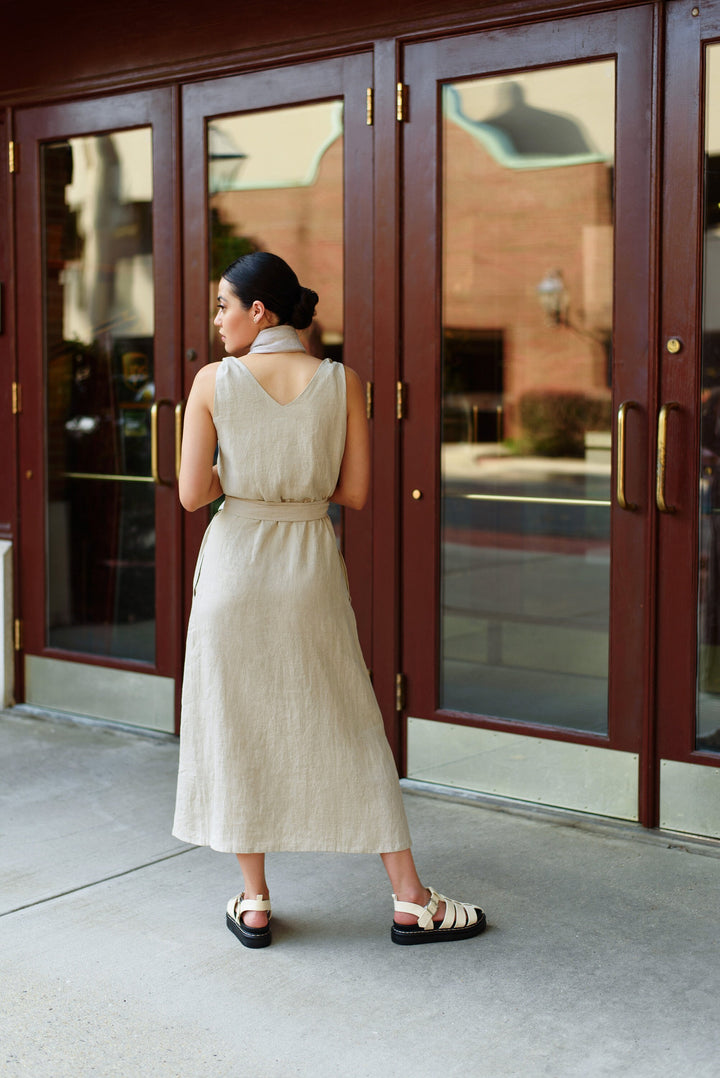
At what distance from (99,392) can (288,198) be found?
116 centimetres

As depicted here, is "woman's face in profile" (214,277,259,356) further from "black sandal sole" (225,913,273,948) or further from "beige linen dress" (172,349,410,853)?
Answer: "black sandal sole" (225,913,273,948)

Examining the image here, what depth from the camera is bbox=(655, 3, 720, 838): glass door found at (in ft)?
11.6

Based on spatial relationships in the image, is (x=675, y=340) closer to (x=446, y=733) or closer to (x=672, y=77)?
(x=672, y=77)

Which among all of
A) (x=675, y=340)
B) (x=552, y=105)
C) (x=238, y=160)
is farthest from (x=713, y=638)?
(x=238, y=160)

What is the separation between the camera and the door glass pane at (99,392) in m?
4.90

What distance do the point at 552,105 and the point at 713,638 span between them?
69.2 inches

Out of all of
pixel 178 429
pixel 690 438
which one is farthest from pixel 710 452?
pixel 178 429

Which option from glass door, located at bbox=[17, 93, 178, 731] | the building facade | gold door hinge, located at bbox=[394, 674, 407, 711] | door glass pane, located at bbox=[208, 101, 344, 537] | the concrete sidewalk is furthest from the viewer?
glass door, located at bbox=[17, 93, 178, 731]

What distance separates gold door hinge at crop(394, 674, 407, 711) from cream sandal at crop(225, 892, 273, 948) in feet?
4.23

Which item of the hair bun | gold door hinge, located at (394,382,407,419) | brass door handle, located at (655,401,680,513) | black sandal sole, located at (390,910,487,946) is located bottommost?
black sandal sole, located at (390,910,487,946)

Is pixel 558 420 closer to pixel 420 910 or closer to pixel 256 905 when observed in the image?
pixel 420 910

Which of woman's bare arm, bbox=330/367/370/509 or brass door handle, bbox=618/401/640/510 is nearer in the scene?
woman's bare arm, bbox=330/367/370/509

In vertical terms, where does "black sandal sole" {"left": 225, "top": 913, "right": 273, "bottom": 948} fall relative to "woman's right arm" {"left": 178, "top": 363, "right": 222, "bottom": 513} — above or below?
below

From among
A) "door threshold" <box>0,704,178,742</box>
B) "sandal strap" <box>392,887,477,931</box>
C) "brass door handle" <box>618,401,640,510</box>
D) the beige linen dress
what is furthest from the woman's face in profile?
"door threshold" <box>0,704,178,742</box>
